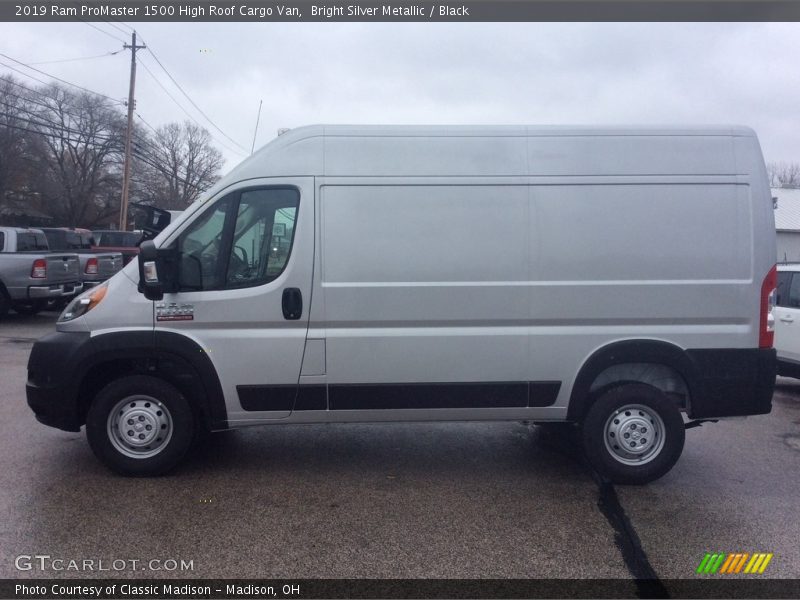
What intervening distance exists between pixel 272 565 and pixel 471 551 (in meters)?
1.16

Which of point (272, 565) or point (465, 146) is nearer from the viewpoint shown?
point (272, 565)

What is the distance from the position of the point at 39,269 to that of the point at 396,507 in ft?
38.4

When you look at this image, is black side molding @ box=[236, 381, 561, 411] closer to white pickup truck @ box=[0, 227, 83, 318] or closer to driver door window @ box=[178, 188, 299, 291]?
driver door window @ box=[178, 188, 299, 291]

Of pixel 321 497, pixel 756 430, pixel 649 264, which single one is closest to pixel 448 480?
pixel 321 497

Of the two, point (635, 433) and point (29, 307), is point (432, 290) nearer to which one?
point (635, 433)

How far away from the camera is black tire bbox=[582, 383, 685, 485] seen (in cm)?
507

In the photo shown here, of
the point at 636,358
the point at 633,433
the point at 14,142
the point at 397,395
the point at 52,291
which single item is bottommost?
the point at 633,433

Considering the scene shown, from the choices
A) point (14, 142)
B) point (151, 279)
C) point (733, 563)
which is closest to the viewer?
point (733, 563)

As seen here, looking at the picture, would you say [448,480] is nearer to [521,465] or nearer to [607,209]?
[521,465]

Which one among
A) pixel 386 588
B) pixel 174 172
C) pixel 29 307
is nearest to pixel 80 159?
pixel 174 172

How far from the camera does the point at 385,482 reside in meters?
5.13

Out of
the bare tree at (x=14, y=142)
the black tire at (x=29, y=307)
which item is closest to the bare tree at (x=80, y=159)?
the bare tree at (x=14, y=142)

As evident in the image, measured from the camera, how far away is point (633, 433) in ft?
16.8

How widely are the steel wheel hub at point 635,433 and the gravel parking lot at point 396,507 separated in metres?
0.27
